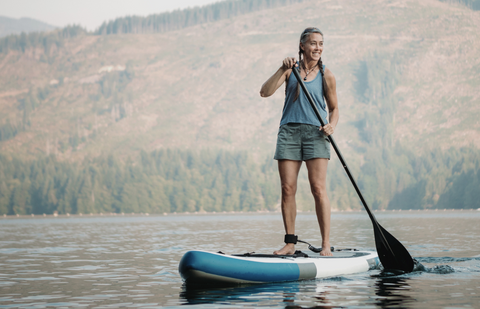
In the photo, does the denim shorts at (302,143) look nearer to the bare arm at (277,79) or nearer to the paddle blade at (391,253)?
the bare arm at (277,79)

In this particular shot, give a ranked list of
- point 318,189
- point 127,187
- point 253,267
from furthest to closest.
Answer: point 127,187 < point 318,189 < point 253,267

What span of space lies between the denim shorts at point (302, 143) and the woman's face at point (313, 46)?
3.56 ft

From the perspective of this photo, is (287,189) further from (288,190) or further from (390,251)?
(390,251)

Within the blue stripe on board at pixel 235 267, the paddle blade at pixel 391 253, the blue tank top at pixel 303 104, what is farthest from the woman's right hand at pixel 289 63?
the paddle blade at pixel 391 253

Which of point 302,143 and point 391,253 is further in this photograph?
point 391,253

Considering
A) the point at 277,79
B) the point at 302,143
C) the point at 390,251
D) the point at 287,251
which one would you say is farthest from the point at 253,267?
the point at 390,251

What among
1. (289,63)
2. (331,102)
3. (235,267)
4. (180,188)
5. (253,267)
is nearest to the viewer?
(235,267)

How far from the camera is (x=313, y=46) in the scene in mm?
9797

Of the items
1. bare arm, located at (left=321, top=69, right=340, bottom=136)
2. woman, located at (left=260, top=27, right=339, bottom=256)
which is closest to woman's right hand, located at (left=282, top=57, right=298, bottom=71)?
woman, located at (left=260, top=27, right=339, bottom=256)

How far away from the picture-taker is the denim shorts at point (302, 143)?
973 cm

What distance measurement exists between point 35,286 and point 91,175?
173 m

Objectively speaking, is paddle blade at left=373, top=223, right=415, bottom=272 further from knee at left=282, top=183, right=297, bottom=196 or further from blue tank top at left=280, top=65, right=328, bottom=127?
blue tank top at left=280, top=65, right=328, bottom=127

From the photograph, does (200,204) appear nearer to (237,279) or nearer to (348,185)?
(348,185)

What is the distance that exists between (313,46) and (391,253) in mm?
3768
